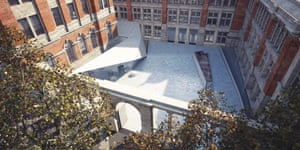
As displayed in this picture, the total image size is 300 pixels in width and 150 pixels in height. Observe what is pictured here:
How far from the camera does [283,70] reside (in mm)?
18234

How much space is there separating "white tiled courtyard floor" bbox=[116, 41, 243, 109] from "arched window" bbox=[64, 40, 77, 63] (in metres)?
8.38

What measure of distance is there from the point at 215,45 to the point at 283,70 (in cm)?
2335

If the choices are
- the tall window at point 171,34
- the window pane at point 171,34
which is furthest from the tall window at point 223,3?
the window pane at point 171,34

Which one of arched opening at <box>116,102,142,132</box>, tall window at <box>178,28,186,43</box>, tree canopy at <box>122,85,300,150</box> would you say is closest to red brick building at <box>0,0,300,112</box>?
tall window at <box>178,28,186,43</box>

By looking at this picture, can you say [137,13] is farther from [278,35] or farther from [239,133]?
[239,133]

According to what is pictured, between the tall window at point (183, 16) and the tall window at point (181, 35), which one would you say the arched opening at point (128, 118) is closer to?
the tall window at point (181, 35)

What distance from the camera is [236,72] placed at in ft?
104

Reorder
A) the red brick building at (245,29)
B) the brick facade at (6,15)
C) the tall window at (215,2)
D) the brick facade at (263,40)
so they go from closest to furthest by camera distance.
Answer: the red brick building at (245,29) → the brick facade at (6,15) → the brick facade at (263,40) → the tall window at (215,2)

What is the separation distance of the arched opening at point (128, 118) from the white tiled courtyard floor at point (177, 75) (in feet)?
16.9

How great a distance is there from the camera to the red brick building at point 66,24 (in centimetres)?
2144

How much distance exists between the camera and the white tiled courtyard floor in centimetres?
2784

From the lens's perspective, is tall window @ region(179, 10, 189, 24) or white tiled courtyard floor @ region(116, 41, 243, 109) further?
tall window @ region(179, 10, 189, 24)

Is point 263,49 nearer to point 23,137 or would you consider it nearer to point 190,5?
point 190,5

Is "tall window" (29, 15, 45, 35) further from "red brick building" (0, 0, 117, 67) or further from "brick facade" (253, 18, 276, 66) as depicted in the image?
"brick facade" (253, 18, 276, 66)
